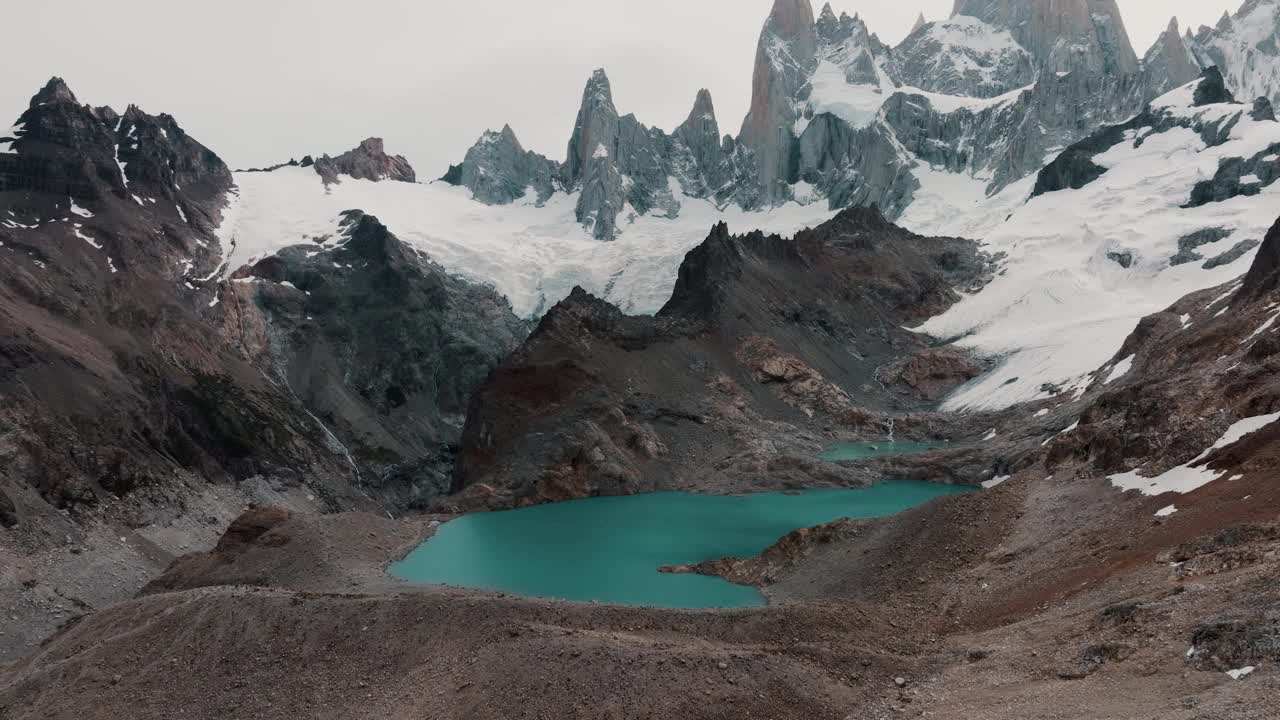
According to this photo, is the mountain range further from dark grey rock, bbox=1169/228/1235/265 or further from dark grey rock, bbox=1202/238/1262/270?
dark grey rock, bbox=1202/238/1262/270

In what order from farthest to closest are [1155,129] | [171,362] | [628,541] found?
[1155,129] → [171,362] → [628,541]

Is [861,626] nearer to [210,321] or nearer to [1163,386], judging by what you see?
[1163,386]

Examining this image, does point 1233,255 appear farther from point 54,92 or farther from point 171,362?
point 54,92

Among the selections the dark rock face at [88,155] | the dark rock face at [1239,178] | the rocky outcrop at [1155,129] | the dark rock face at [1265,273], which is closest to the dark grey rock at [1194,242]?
the dark rock face at [1239,178]

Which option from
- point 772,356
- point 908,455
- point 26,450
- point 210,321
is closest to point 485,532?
point 26,450

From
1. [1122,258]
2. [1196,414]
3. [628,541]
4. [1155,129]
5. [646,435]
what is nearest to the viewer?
[1196,414]

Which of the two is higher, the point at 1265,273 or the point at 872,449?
the point at 1265,273

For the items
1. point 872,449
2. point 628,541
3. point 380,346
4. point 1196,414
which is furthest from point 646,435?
point 1196,414
